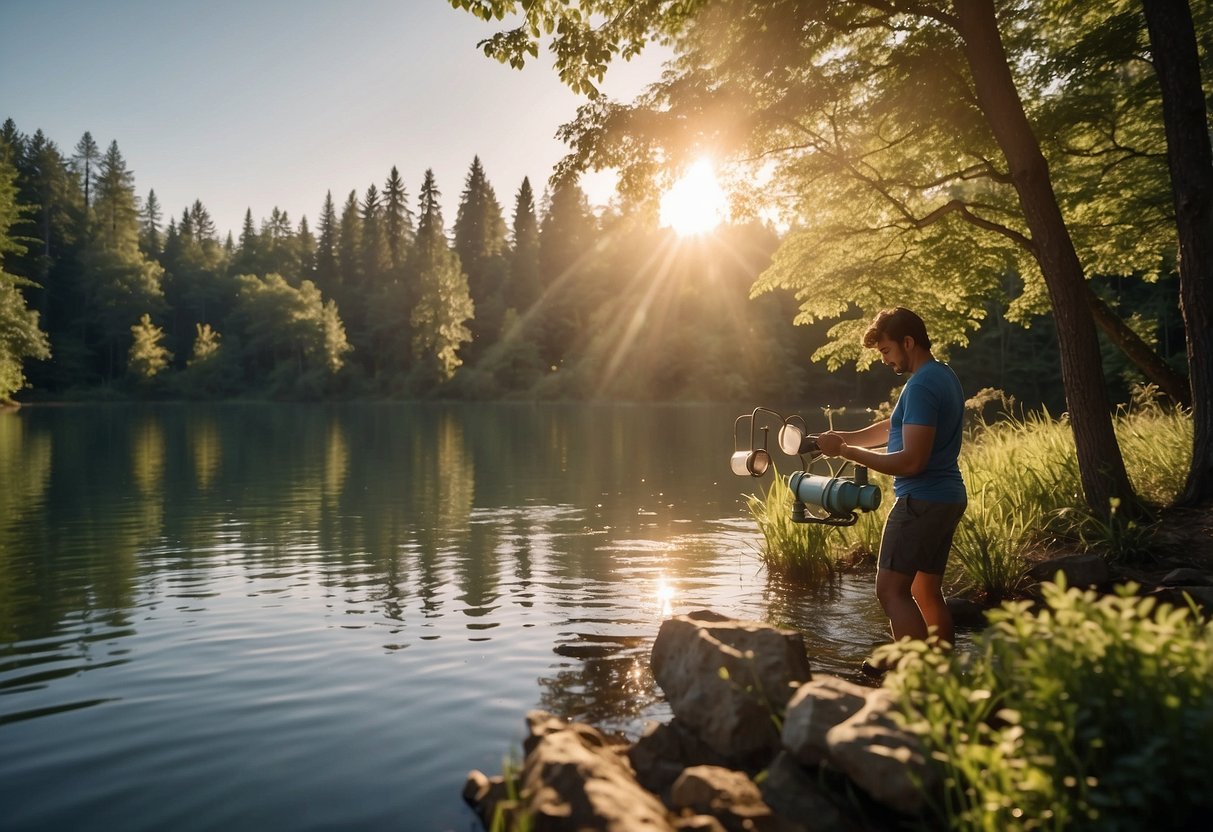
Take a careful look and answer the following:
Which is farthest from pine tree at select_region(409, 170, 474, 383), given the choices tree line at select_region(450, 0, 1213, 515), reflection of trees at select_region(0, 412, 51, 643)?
tree line at select_region(450, 0, 1213, 515)

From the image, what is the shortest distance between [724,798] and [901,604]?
2.09 metres

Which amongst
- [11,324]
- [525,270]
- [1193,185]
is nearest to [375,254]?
[525,270]

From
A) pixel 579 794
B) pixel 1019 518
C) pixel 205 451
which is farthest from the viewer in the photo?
pixel 205 451

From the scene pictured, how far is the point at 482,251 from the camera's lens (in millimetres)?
92875

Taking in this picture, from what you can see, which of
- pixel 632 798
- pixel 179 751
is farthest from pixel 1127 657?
pixel 179 751

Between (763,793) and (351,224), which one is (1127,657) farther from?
(351,224)

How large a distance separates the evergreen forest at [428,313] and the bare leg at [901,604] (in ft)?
186

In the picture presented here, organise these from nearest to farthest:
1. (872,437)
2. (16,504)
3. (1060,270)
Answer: (872,437), (1060,270), (16,504)

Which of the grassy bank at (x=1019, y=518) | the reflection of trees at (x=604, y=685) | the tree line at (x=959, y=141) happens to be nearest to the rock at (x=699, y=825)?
the reflection of trees at (x=604, y=685)

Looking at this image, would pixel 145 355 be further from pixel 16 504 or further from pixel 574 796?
pixel 574 796

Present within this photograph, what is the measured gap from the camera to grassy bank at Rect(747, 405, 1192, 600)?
773 centimetres

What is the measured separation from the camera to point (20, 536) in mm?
12477

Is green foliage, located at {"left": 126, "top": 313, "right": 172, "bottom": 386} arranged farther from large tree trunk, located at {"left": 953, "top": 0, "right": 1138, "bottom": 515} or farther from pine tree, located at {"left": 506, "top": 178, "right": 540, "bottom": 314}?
large tree trunk, located at {"left": 953, "top": 0, "right": 1138, "bottom": 515}

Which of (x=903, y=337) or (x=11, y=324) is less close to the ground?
(x=11, y=324)
